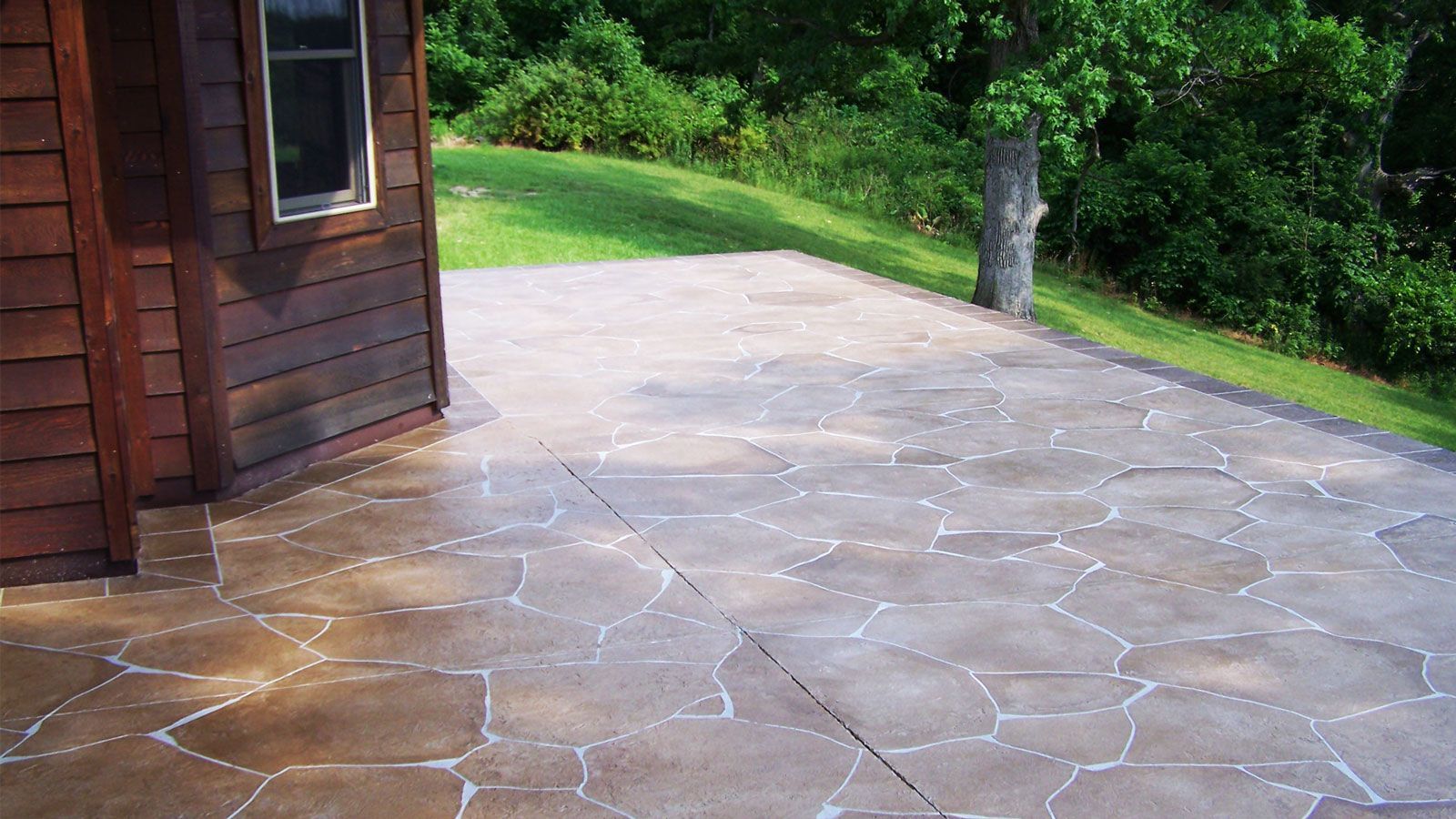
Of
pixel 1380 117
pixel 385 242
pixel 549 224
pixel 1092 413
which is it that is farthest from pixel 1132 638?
pixel 1380 117

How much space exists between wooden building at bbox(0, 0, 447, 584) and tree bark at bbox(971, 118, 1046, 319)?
6.39 meters

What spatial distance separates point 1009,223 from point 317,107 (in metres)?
7.16

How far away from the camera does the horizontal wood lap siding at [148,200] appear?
14.6ft

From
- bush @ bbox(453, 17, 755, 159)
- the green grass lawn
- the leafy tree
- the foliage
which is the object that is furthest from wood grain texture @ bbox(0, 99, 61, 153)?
bush @ bbox(453, 17, 755, 159)

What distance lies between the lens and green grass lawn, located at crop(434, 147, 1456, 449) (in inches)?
456

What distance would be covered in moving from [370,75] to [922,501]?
2.95 metres

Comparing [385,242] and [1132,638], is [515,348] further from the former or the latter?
[1132,638]

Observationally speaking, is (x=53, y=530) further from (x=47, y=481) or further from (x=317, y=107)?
(x=317, y=107)

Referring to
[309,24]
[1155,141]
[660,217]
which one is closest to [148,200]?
[309,24]

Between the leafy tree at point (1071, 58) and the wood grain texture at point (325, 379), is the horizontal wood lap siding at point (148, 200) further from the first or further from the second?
the leafy tree at point (1071, 58)

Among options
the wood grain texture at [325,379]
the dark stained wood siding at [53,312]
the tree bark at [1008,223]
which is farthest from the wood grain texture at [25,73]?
the tree bark at [1008,223]

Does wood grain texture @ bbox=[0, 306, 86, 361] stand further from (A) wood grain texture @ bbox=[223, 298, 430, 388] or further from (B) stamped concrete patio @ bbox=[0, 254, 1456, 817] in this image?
(A) wood grain texture @ bbox=[223, 298, 430, 388]

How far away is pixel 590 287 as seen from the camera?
939cm

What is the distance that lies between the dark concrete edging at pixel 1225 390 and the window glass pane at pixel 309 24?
4.52 metres
